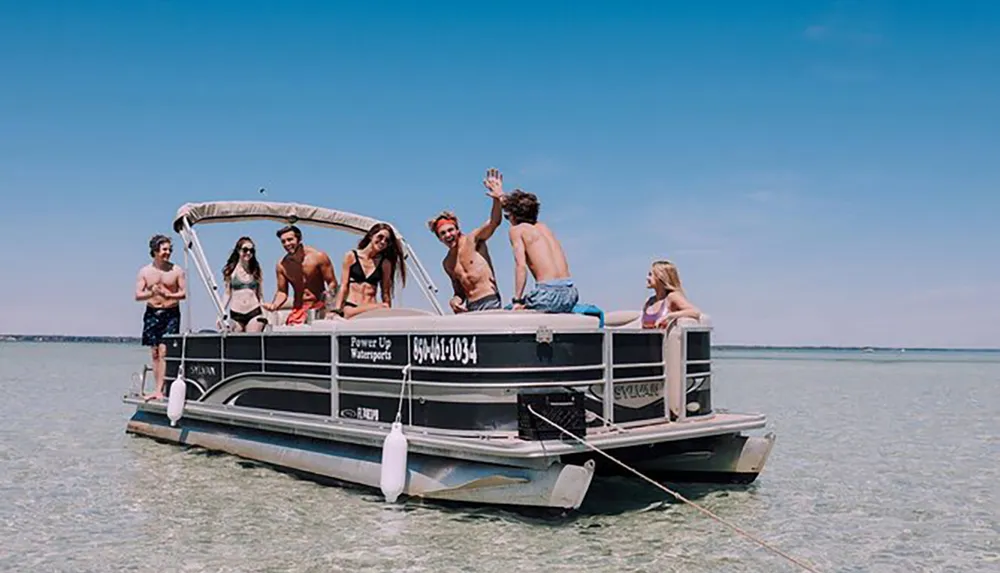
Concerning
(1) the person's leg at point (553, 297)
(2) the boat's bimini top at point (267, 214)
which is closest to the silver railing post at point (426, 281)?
(2) the boat's bimini top at point (267, 214)

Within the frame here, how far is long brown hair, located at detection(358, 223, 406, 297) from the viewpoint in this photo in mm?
8203

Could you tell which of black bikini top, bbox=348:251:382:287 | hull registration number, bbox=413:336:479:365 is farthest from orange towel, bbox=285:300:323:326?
hull registration number, bbox=413:336:479:365

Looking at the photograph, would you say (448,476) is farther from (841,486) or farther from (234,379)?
(841,486)

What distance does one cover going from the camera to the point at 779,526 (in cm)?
630

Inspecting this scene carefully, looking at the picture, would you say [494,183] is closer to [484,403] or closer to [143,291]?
[484,403]

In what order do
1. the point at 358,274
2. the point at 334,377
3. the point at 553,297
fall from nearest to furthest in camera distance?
1. the point at 553,297
2. the point at 334,377
3. the point at 358,274

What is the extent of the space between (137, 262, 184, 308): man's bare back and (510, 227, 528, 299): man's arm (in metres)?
5.07

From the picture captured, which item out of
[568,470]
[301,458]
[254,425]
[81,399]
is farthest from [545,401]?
[81,399]

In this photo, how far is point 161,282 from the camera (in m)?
10.1

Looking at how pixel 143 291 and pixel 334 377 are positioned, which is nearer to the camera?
pixel 334 377

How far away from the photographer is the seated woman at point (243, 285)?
29.0ft

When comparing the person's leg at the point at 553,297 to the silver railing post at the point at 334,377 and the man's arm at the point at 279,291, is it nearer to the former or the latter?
the silver railing post at the point at 334,377

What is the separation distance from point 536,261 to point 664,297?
156 cm

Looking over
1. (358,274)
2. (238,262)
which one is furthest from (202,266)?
(358,274)
